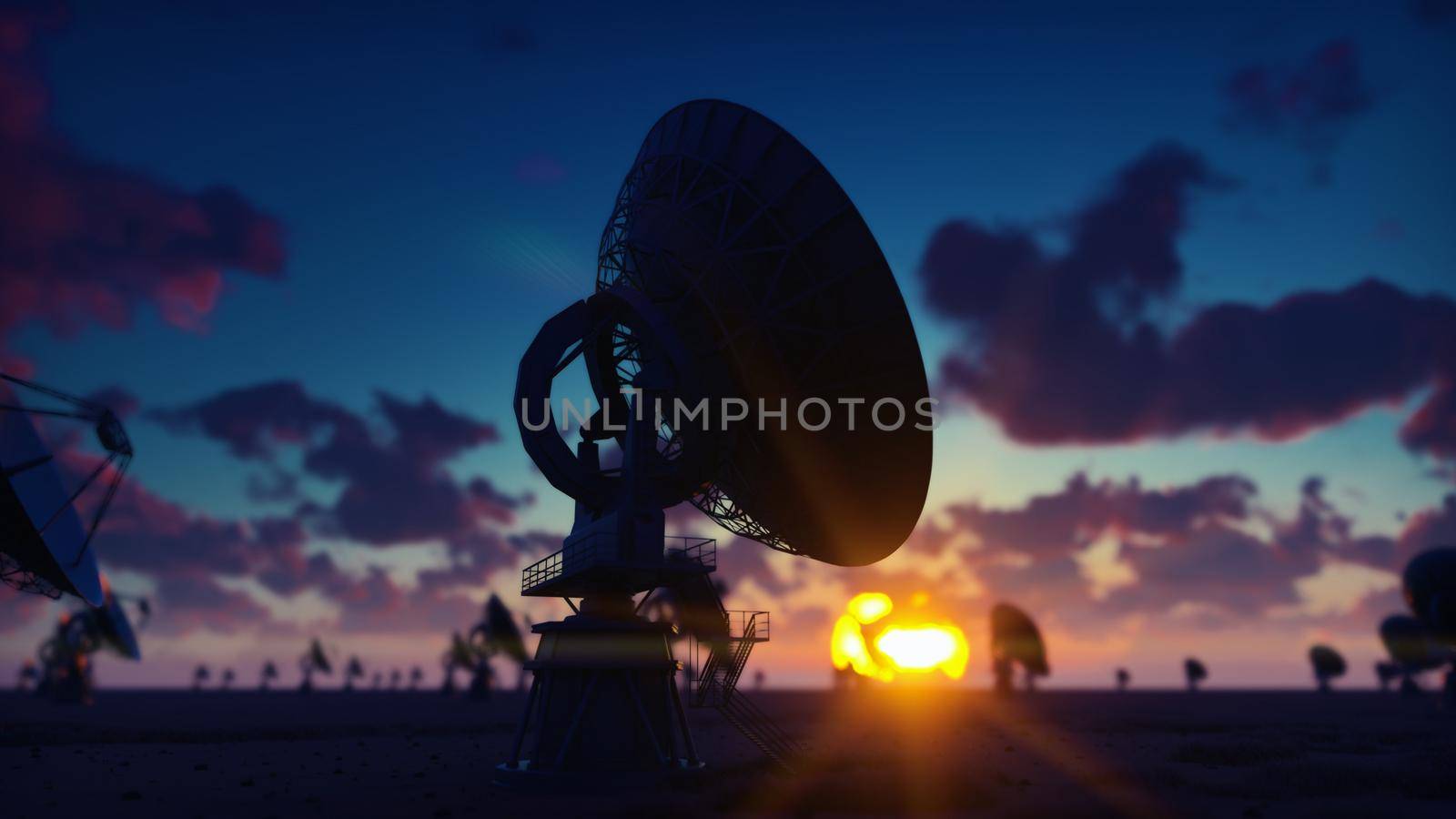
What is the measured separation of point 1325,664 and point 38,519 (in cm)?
15653

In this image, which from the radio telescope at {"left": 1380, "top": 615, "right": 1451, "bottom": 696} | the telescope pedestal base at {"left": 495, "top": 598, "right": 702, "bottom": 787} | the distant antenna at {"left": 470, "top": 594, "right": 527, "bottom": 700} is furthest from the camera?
the radio telescope at {"left": 1380, "top": 615, "right": 1451, "bottom": 696}

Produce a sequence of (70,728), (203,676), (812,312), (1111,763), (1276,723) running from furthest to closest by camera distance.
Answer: (203,676) < (1276,723) < (70,728) < (1111,763) < (812,312)

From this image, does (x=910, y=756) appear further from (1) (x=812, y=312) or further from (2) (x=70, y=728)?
(2) (x=70, y=728)

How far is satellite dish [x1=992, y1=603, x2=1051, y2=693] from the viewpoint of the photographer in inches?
3597

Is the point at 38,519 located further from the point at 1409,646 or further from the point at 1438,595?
the point at 1409,646

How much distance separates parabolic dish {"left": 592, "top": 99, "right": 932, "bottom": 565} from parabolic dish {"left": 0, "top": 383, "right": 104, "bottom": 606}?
22.6 meters

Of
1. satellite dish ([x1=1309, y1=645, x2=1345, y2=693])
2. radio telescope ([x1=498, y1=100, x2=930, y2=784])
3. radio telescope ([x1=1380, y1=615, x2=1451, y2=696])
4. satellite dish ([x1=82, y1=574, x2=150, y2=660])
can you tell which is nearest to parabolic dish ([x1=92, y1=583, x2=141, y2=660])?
satellite dish ([x1=82, y1=574, x2=150, y2=660])

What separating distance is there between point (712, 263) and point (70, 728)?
42696 mm

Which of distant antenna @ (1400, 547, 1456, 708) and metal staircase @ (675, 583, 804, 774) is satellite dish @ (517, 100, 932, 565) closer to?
metal staircase @ (675, 583, 804, 774)

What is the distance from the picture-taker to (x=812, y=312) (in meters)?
27.1

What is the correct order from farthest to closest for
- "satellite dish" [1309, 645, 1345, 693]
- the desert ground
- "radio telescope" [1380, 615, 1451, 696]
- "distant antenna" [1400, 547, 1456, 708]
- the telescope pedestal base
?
"satellite dish" [1309, 645, 1345, 693], "radio telescope" [1380, 615, 1451, 696], "distant antenna" [1400, 547, 1456, 708], the telescope pedestal base, the desert ground

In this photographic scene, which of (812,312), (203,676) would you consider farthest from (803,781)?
(203,676)

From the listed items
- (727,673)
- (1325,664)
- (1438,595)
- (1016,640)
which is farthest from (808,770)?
(1325,664)

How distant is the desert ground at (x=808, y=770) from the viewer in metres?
23.5
